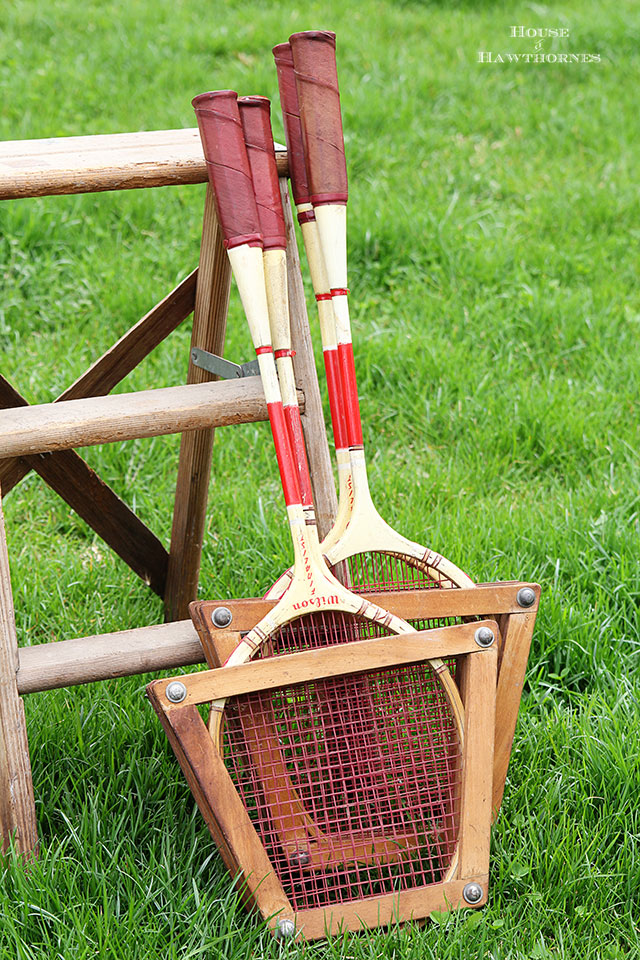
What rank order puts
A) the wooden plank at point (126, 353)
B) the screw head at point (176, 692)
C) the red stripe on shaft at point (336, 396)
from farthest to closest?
the wooden plank at point (126, 353) → the red stripe on shaft at point (336, 396) → the screw head at point (176, 692)

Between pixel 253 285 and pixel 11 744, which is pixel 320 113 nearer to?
pixel 253 285

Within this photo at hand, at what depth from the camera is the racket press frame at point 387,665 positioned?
1.49 metres

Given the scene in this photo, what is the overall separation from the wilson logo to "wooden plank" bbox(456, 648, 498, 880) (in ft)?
0.82

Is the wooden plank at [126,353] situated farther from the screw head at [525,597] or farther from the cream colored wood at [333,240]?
the screw head at [525,597]

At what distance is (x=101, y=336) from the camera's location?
3.37 m

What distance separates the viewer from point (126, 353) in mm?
2088

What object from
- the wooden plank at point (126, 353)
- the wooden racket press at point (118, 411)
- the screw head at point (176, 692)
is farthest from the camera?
the wooden plank at point (126, 353)

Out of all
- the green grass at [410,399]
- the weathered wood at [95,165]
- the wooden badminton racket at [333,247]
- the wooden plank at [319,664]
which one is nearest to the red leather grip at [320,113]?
the wooden badminton racket at [333,247]

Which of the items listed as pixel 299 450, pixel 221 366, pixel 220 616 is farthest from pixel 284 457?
pixel 221 366

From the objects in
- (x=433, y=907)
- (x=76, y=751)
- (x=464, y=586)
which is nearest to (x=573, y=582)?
(x=464, y=586)

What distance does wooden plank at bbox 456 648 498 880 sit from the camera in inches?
63.2

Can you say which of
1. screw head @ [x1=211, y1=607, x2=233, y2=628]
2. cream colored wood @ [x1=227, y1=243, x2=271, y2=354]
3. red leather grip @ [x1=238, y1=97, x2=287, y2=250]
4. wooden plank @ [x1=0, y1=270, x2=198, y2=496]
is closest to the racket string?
screw head @ [x1=211, y1=607, x2=233, y2=628]

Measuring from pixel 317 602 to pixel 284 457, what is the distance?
0.24 m

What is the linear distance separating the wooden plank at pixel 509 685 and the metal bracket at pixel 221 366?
2.11 ft
